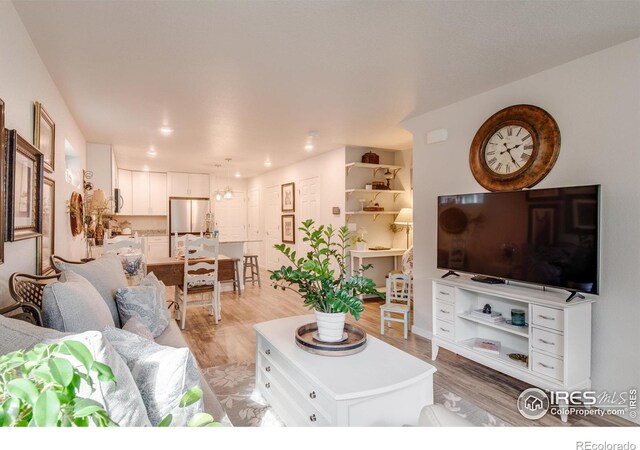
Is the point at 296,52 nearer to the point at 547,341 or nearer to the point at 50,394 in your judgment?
the point at 50,394

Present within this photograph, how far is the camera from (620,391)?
2.33m

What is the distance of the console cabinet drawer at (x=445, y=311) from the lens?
10.1ft

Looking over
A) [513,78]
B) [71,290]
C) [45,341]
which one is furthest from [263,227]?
[45,341]

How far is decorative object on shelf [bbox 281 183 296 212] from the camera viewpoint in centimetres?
714

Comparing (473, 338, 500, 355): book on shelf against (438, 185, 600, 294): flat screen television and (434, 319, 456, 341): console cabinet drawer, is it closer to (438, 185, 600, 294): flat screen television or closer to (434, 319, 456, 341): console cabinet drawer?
(434, 319, 456, 341): console cabinet drawer

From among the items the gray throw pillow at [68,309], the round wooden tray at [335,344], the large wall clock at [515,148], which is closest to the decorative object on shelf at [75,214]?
the gray throw pillow at [68,309]

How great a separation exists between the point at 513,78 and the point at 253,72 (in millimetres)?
2126

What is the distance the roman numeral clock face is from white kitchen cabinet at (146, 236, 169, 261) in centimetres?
724

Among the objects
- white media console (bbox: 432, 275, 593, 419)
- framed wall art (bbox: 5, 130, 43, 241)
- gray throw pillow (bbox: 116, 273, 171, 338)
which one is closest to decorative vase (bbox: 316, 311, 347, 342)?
gray throw pillow (bbox: 116, 273, 171, 338)

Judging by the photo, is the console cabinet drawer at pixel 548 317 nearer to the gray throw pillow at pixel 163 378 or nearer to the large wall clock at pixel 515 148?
the large wall clock at pixel 515 148

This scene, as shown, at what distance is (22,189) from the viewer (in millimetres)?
1968

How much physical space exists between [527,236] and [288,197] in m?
5.29

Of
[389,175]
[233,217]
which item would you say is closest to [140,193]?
[233,217]
